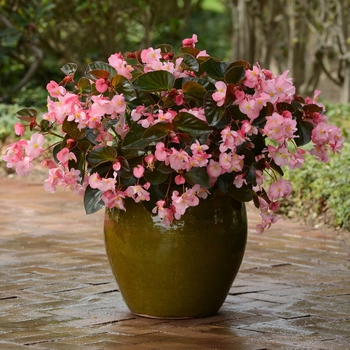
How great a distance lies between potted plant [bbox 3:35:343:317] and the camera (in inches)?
140

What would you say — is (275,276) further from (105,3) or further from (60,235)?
(105,3)

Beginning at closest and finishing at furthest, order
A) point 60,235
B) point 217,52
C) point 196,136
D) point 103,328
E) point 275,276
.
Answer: point 196,136
point 103,328
point 275,276
point 60,235
point 217,52

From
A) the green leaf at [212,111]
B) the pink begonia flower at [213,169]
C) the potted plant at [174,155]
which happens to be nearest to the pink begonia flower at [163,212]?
the potted plant at [174,155]

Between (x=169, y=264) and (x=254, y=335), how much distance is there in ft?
1.69

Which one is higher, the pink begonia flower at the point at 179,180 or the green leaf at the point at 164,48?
the green leaf at the point at 164,48

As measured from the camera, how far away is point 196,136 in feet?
11.6

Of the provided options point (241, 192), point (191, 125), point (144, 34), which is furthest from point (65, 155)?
point (144, 34)

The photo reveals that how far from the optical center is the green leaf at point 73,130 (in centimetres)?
369

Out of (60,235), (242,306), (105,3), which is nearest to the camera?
(242,306)

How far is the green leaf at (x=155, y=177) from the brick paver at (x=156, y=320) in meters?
0.70

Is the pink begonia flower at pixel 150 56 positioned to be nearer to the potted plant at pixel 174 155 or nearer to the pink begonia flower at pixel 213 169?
the potted plant at pixel 174 155

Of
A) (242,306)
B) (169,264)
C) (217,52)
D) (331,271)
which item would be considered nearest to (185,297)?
(169,264)

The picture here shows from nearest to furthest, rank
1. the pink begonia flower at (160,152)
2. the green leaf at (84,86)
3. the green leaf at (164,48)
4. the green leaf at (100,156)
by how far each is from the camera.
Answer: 1. the pink begonia flower at (160,152)
2. the green leaf at (100,156)
3. the green leaf at (84,86)
4. the green leaf at (164,48)

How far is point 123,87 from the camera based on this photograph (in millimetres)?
3631
